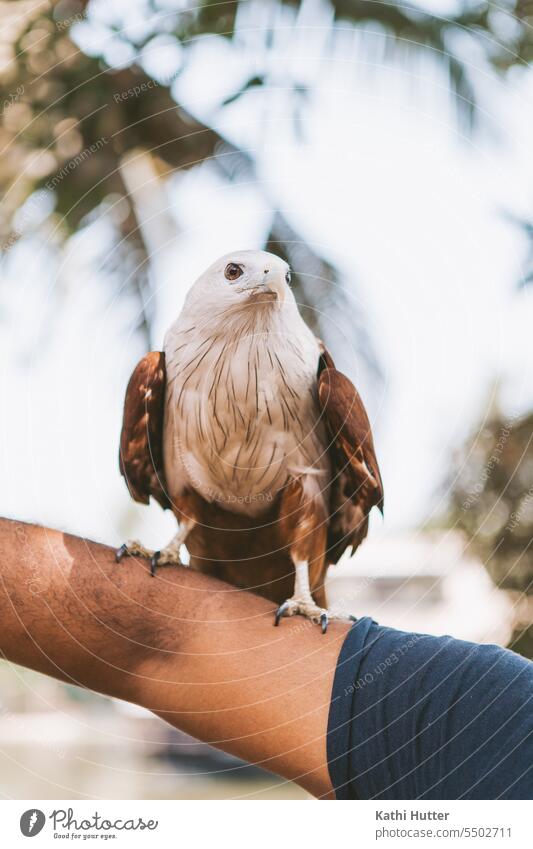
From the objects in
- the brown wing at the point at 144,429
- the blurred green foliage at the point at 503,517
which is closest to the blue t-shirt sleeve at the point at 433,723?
the brown wing at the point at 144,429

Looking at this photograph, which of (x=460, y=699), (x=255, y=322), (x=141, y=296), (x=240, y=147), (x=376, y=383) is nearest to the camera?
(x=460, y=699)

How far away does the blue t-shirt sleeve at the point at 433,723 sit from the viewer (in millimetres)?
834

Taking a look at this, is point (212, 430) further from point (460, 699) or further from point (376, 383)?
point (460, 699)

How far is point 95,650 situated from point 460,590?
74 centimetres

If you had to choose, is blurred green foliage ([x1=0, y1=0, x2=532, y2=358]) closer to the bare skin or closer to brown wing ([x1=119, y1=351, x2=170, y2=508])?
brown wing ([x1=119, y1=351, x2=170, y2=508])

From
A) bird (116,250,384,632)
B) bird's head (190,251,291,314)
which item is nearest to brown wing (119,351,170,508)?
bird (116,250,384,632)

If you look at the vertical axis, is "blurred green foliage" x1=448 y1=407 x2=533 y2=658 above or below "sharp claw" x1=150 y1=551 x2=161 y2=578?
above

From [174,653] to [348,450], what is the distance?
423 millimetres

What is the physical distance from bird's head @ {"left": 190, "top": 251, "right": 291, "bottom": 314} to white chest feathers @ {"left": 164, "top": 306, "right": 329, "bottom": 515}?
0.19 ft

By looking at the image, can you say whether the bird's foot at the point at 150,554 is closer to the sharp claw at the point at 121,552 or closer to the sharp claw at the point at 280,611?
the sharp claw at the point at 121,552

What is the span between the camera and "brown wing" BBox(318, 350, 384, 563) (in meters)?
1.19

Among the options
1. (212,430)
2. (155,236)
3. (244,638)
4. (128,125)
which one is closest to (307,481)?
(212,430)

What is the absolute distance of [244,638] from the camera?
97 centimetres

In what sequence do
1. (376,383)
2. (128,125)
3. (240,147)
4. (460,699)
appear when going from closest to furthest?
(460,699)
(376,383)
(240,147)
(128,125)
